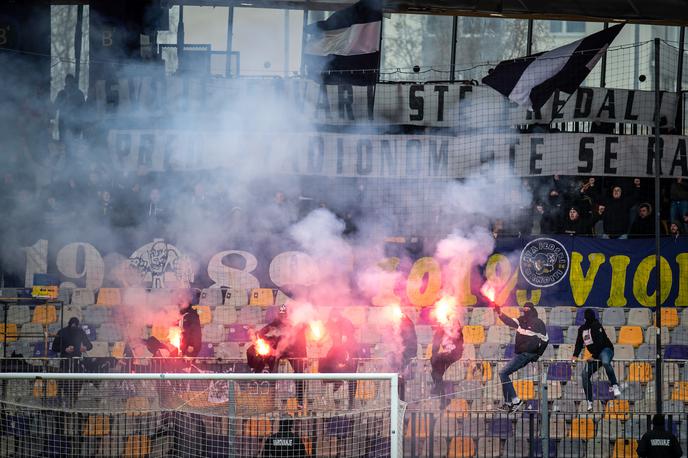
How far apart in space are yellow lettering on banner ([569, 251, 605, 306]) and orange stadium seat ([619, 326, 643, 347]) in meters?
0.73

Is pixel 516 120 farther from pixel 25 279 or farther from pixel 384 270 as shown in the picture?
pixel 25 279

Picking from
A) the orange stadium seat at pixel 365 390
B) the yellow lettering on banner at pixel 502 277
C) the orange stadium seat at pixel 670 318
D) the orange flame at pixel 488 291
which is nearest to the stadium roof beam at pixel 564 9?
the yellow lettering on banner at pixel 502 277

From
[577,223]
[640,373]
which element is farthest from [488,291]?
[640,373]

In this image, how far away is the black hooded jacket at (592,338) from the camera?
42.0 ft

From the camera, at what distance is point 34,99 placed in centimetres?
Result: 1608

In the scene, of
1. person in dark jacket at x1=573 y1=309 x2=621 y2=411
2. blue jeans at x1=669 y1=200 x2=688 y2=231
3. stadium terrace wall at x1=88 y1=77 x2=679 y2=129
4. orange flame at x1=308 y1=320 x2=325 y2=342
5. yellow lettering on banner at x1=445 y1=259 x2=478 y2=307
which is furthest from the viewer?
stadium terrace wall at x1=88 y1=77 x2=679 y2=129

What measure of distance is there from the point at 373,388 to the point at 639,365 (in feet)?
11.9

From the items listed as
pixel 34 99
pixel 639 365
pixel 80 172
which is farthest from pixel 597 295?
pixel 34 99

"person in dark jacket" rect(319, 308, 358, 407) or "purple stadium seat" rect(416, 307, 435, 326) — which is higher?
"purple stadium seat" rect(416, 307, 435, 326)

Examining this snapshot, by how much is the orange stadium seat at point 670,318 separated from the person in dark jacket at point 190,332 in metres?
6.84

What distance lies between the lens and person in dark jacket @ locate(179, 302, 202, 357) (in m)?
13.4

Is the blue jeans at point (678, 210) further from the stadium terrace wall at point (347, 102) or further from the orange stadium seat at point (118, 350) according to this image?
the orange stadium seat at point (118, 350)

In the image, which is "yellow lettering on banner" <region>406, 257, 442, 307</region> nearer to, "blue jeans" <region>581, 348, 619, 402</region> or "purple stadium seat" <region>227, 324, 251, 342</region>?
"purple stadium seat" <region>227, 324, 251, 342</region>

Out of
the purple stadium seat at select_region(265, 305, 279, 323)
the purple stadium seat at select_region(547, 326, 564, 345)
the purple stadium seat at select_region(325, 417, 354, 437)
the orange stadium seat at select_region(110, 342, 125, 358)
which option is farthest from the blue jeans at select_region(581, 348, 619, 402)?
the orange stadium seat at select_region(110, 342, 125, 358)
